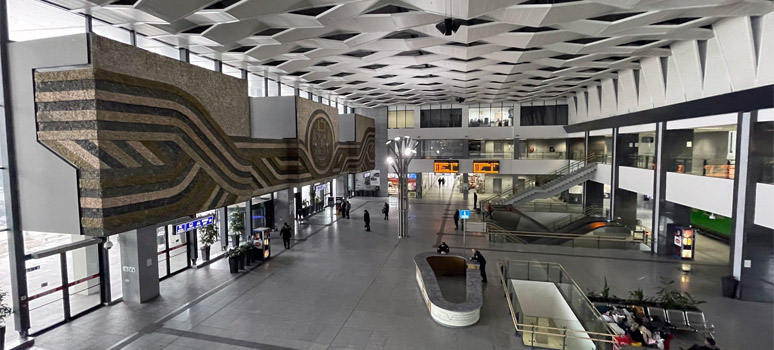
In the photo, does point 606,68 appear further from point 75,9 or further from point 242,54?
point 75,9

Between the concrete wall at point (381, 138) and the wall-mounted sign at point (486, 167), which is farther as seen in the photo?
the concrete wall at point (381, 138)

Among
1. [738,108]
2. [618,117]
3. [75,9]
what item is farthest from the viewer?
[618,117]

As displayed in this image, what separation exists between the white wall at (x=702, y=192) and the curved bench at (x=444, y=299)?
8658 millimetres

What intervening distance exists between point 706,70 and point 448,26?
386 inches

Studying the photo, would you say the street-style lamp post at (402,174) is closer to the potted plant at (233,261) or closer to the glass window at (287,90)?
the glass window at (287,90)

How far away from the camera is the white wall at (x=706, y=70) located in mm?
9945

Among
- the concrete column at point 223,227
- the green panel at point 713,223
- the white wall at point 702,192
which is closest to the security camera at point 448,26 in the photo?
the white wall at point 702,192

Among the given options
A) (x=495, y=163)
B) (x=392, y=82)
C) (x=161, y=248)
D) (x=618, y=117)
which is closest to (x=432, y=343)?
(x=161, y=248)

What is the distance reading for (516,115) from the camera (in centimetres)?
3039

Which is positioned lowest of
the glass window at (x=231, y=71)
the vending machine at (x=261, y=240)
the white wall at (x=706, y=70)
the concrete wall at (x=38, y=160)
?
the vending machine at (x=261, y=240)

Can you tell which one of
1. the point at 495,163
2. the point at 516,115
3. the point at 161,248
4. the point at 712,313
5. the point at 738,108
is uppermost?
the point at 516,115

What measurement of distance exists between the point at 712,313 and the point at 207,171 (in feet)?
47.9

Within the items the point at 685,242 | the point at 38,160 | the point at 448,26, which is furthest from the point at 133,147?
the point at 685,242

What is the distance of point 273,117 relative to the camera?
13180 mm
